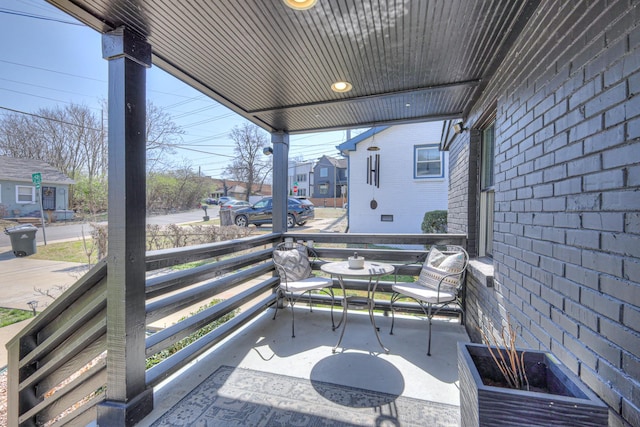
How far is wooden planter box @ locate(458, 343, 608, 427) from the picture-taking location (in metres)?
0.90

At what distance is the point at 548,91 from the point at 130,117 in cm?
232

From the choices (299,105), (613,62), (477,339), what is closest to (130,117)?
(299,105)

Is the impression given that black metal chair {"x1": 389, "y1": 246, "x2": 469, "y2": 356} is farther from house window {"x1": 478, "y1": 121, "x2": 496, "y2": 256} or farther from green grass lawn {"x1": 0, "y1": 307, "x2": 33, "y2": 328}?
green grass lawn {"x1": 0, "y1": 307, "x2": 33, "y2": 328}

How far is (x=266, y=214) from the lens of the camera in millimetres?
11094

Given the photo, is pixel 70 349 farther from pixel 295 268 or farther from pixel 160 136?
pixel 160 136

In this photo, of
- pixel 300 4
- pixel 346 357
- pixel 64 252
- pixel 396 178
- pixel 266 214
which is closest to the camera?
pixel 300 4

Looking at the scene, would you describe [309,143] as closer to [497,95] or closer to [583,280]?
[497,95]

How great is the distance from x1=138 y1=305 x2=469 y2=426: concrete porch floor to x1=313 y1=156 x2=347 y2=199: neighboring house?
2568 centimetres

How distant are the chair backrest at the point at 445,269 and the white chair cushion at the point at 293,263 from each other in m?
1.32

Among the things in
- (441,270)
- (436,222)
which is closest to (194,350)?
(441,270)

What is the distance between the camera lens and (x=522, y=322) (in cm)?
169

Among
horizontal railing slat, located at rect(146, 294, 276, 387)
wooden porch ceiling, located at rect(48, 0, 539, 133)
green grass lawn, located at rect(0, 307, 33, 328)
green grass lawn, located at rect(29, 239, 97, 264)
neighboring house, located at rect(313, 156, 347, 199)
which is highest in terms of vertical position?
neighboring house, located at rect(313, 156, 347, 199)

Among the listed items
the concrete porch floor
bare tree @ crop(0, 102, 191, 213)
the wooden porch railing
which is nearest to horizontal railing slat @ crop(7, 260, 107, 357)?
the wooden porch railing

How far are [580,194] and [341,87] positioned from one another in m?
2.12
